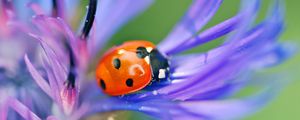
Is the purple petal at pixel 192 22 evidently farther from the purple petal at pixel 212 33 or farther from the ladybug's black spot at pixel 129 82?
the ladybug's black spot at pixel 129 82

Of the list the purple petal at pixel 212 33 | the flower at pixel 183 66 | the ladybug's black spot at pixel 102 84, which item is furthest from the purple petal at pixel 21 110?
the purple petal at pixel 212 33

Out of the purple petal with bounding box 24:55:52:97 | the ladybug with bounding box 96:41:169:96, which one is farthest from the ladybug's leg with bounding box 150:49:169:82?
the purple petal with bounding box 24:55:52:97

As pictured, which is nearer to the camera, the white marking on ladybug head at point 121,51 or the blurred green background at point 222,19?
the white marking on ladybug head at point 121,51

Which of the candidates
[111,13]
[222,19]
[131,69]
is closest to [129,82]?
[131,69]

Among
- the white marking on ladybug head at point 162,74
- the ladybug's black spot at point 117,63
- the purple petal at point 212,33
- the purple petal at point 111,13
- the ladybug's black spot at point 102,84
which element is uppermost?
the purple petal at point 111,13

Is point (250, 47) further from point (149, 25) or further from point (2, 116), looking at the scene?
point (149, 25)

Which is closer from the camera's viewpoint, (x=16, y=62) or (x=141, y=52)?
(x=141, y=52)

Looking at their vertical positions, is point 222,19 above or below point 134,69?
above

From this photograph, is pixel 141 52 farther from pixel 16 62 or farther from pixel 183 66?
pixel 16 62
